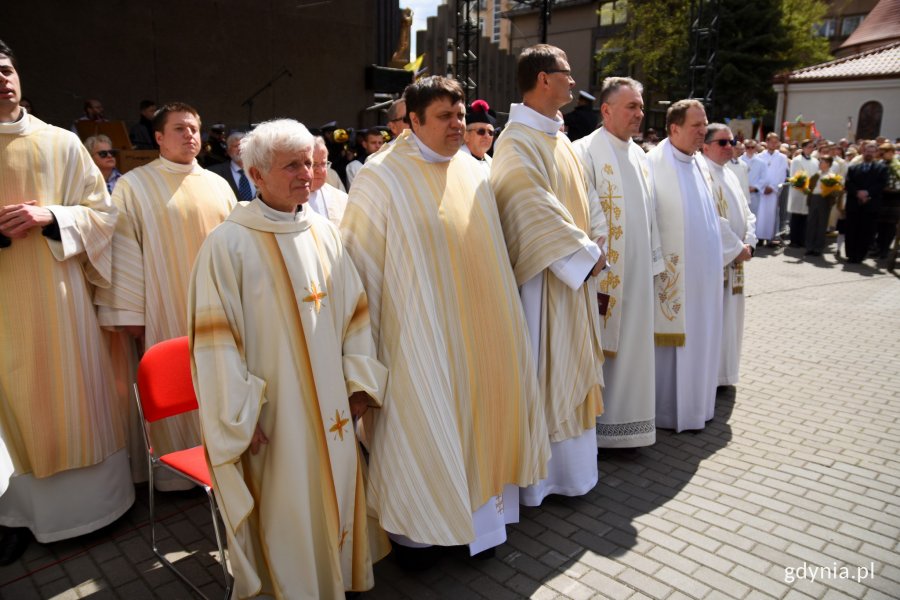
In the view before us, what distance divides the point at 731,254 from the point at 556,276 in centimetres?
233

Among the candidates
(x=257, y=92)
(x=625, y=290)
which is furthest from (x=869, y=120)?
(x=625, y=290)

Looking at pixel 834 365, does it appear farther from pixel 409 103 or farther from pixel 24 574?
pixel 24 574

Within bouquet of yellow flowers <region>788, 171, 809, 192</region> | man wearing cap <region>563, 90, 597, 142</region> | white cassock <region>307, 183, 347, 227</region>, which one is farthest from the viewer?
bouquet of yellow flowers <region>788, 171, 809, 192</region>

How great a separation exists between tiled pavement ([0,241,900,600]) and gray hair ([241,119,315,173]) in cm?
203

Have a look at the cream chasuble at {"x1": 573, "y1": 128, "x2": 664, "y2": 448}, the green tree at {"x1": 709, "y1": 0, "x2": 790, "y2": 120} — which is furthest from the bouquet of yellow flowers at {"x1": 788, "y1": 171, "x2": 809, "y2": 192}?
the green tree at {"x1": 709, "y1": 0, "x2": 790, "y2": 120}

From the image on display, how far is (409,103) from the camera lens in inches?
127

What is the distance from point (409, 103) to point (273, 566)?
2184 mm

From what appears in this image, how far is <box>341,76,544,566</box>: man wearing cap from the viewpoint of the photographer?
9.84 ft

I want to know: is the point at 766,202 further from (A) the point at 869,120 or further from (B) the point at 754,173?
(A) the point at 869,120

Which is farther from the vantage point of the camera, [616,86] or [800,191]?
[800,191]

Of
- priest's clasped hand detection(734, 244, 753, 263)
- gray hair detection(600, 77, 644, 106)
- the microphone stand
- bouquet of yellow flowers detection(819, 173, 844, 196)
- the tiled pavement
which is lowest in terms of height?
the tiled pavement

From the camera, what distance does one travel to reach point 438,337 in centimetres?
304

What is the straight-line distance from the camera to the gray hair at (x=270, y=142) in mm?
2590

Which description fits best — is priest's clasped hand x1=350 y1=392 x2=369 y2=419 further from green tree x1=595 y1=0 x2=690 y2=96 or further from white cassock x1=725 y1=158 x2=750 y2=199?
green tree x1=595 y1=0 x2=690 y2=96
